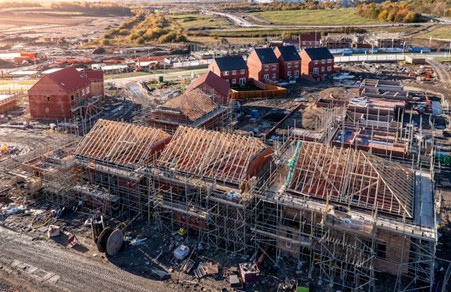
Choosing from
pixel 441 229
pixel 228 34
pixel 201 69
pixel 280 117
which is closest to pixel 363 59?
pixel 201 69

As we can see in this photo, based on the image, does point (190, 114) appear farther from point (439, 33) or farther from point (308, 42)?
point (439, 33)

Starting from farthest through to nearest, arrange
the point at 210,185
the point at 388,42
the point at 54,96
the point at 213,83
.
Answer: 1. the point at 388,42
2. the point at 54,96
3. the point at 213,83
4. the point at 210,185

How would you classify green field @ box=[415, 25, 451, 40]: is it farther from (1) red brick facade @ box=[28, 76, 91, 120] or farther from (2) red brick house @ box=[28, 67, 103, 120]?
(1) red brick facade @ box=[28, 76, 91, 120]

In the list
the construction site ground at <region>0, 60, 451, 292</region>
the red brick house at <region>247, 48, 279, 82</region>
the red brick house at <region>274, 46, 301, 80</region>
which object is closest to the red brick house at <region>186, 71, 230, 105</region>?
the red brick house at <region>247, 48, 279, 82</region>

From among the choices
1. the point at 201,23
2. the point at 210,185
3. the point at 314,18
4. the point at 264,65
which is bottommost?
the point at 210,185

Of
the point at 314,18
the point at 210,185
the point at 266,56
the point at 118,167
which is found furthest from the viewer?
the point at 314,18

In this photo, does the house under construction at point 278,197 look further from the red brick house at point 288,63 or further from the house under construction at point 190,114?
the red brick house at point 288,63

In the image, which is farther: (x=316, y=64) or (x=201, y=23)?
(x=201, y=23)

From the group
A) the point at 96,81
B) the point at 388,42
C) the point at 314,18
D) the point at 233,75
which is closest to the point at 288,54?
the point at 233,75
